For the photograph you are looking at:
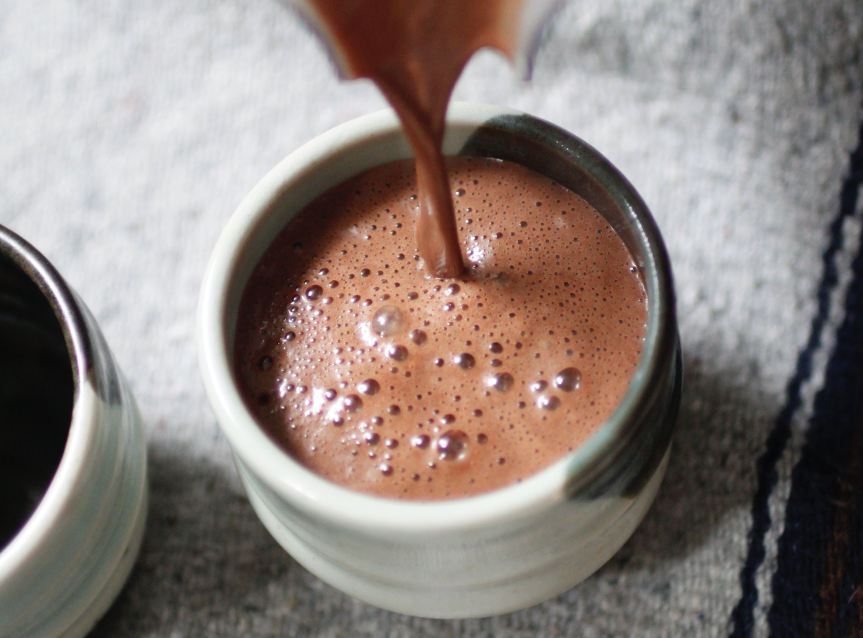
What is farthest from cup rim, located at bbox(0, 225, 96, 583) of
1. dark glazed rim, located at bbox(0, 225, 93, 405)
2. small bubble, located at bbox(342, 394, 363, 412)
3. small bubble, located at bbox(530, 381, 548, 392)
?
small bubble, located at bbox(530, 381, 548, 392)

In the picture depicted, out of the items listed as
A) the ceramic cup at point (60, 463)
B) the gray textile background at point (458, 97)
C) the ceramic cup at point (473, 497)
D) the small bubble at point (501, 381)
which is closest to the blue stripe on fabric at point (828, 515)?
the gray textile background at point (458, 97)

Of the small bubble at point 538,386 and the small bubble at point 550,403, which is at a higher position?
the small bubble at point 538,386

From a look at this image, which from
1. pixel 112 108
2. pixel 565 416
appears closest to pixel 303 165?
pixel 565 416

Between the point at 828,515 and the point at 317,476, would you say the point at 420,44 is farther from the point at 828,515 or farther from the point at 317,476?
the point at 828,515

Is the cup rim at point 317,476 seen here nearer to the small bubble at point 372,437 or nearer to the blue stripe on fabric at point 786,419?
the small bubble at point 372,437

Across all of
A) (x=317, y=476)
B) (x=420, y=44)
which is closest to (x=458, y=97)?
(x=420, y=44)

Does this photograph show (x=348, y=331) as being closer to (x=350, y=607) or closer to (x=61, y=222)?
(x=350, y=607)
